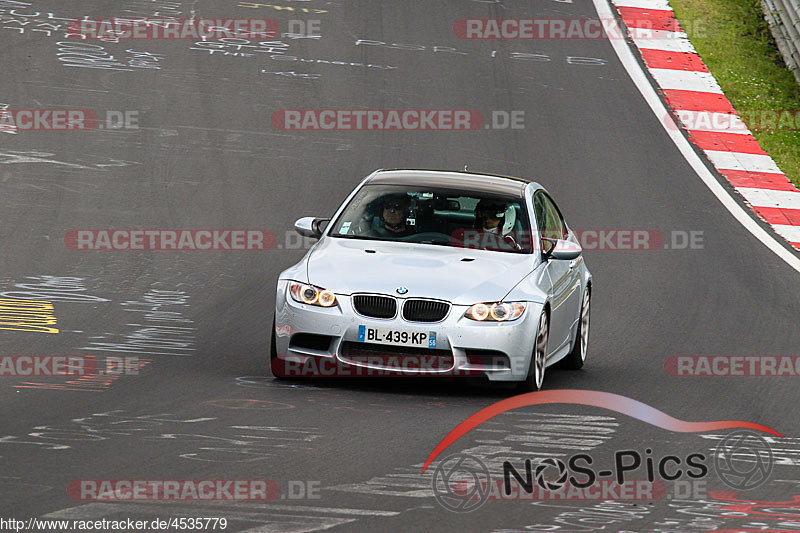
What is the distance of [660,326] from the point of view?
41.2 ft

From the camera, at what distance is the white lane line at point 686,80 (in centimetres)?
2230

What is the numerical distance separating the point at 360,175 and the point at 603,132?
14.6ft

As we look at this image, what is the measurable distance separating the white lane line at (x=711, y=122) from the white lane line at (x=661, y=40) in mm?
2716

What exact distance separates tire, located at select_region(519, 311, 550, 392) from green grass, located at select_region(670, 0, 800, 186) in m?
11.0

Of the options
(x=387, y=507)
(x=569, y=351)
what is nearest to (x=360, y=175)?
(x=569, y=351)

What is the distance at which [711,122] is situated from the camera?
21172mm

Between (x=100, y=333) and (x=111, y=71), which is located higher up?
(x=111, y=71)

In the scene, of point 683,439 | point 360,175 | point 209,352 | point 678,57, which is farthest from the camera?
point 678,57

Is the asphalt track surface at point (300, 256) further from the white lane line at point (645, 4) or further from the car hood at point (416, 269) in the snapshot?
the white lane line at point (645, 4)

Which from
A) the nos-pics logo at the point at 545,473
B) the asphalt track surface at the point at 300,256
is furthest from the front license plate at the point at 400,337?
the nos-pics logo at the point at 545,473

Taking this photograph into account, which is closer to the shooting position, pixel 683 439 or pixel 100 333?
pixel 683 439

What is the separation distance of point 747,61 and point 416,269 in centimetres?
1603

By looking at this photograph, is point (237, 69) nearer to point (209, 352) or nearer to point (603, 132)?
point (603, 132)

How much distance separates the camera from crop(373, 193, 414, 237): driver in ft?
33.1
